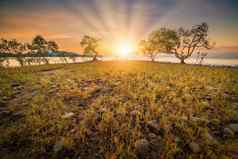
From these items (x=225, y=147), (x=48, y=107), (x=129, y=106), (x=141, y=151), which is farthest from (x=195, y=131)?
(x=48, y=107)

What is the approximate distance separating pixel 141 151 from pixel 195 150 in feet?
3.64

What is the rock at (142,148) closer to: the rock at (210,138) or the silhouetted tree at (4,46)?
the rock at (210,138)

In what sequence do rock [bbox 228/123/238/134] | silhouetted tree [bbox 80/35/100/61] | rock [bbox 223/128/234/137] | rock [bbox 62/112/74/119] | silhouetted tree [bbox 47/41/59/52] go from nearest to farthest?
1. rock [bbox 223/128/234/137]
2. rock [bbox 228/123/238/134]
3. rock [bbox 62/112/74/119]
4. silhouetted tree [bbox 80/35/100/61]
5. silhouetted tree [bbox 47/41/59/52]

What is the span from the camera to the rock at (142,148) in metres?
2.38

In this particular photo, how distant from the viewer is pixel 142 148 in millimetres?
2496

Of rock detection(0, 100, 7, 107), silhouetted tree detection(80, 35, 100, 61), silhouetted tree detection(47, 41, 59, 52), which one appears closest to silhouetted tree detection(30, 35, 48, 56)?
silhouetted tree detection(47, 41, 59, 52)

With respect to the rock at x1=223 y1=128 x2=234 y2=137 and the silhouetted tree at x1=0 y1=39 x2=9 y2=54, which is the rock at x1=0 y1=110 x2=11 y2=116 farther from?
the silhouetted tree at x1=0 y1=39 x2=9 y2=54

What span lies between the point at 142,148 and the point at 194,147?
1096mm

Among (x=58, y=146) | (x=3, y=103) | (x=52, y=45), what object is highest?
(x=52, y=45)

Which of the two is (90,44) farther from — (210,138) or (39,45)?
(210,138)

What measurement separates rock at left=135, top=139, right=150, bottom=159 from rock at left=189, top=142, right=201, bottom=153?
0.90m

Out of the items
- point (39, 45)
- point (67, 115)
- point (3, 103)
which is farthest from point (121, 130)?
point (39, 45)

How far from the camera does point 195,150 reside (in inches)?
94.9

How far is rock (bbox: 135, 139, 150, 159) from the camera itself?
2.38 metres
